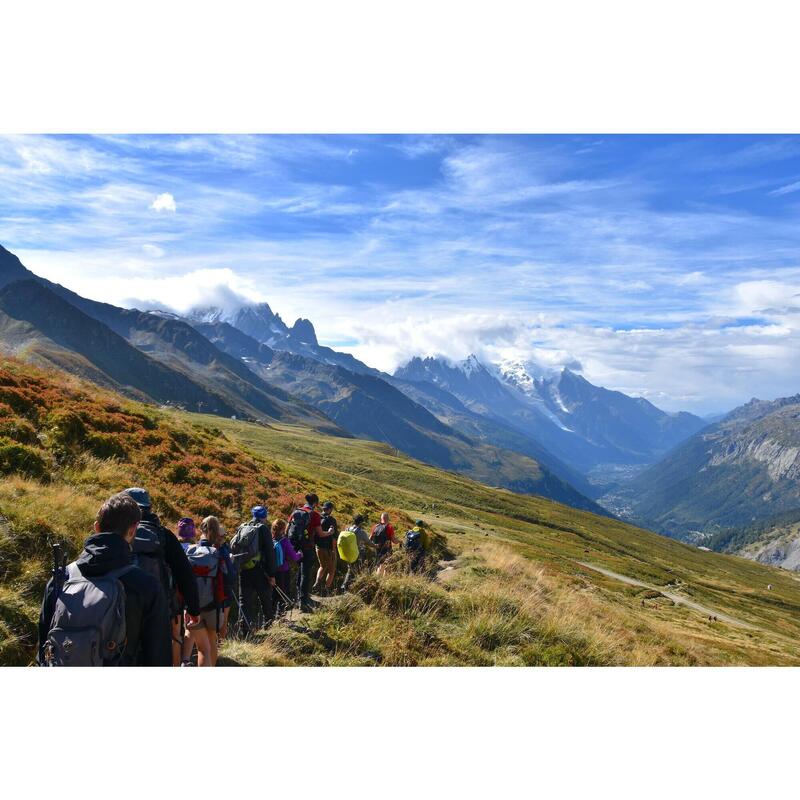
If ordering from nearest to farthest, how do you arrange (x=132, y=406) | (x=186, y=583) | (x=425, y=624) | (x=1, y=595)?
(x=186, y=583) → (x=1, y=595) → (x=425, y=624) → (x=132, y=406)

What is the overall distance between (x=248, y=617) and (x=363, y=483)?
73.4m

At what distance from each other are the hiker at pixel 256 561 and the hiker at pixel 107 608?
515cm

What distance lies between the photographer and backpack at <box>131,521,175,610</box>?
5.80m

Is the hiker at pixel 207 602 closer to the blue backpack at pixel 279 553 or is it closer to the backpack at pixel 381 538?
the blue backpack at pixel 279 553

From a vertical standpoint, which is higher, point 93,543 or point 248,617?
point 93,543

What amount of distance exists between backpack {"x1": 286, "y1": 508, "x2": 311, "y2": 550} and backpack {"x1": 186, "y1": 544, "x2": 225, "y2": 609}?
17.3ft

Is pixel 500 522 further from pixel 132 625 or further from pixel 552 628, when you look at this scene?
pixel 132 625

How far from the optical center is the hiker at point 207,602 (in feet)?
23.8

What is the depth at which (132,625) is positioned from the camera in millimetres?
4488

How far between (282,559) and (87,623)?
7.37 m

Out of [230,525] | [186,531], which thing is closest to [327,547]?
[186,531]

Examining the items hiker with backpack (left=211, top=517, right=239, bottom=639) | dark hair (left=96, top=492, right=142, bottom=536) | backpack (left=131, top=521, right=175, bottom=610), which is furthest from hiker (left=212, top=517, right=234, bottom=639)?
dark hair (left=96, top=492, right=142, bottom=536)

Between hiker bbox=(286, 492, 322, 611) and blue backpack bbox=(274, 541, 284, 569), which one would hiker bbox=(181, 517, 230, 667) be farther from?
hiker bbox=(286, 492, 322, 611)
